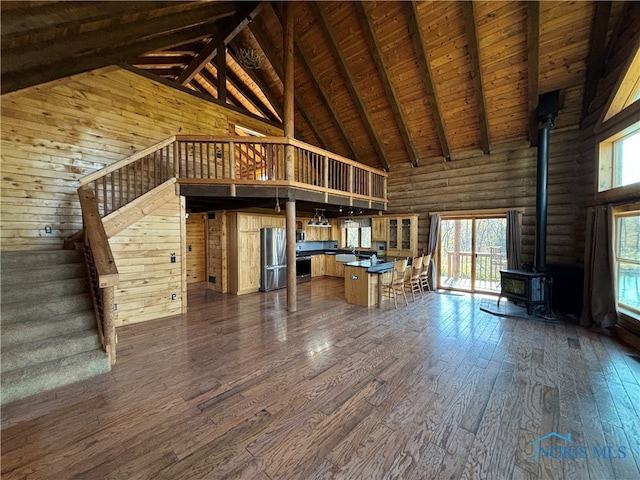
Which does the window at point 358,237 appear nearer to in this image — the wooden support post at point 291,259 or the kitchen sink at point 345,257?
the kitchen sink at point 345,257

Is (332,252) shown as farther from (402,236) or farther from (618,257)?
(618,257)

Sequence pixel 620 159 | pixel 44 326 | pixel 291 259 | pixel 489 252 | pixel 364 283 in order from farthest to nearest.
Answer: pixel 489 252 → pixel 364 283 → pixel 291 259 → pixel 620 159 → pixel 44 326

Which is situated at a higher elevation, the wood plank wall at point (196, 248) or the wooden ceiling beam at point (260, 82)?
the wooden ceiling beam at point (260, 82)

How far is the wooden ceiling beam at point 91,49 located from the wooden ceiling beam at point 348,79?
2166 mm

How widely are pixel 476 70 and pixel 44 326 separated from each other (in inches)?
331

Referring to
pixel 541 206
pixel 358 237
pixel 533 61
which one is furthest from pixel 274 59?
pixel 541 206

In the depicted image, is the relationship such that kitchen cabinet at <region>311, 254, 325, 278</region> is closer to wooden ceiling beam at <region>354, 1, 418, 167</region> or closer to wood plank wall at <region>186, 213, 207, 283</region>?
wood plank wall at <region>186, 213, 207, 283</region>

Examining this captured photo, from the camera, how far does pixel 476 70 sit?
522 centimetres

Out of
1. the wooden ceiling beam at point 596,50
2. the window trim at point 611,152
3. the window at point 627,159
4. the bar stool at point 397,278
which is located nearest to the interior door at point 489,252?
the window trim at point 611,152

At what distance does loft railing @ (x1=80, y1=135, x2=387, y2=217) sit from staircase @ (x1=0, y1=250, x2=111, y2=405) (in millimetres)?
1211

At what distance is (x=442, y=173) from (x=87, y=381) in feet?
28.1

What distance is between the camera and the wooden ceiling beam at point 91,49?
10.5 feet

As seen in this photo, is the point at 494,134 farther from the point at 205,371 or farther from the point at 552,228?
the point at 205,371

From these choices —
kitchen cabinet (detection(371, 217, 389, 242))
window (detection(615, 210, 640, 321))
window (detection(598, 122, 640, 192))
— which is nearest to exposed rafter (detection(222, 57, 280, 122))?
kitchen cabinet (detection(371, 217, 389, 242))
